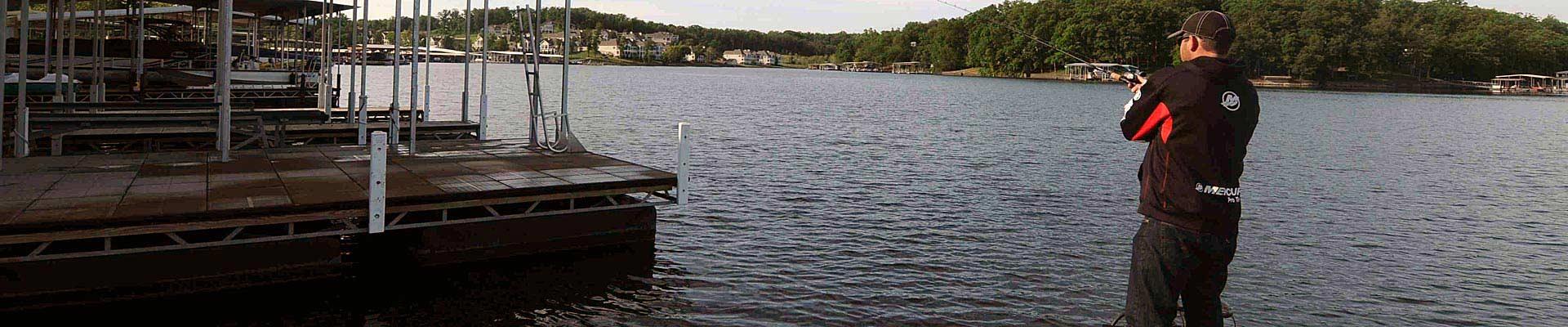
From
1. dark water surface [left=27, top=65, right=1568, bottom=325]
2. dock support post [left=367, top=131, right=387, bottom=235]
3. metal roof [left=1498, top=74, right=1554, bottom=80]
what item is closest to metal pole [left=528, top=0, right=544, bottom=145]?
dark water surface [left=27, top=65, right=1568, bottom=325]

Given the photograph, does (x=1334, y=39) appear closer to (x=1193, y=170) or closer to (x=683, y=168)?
(x=683, y=168)

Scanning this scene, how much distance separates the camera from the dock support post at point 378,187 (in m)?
10.0

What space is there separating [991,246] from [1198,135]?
9.52 metres

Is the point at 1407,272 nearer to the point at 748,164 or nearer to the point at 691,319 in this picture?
the point at 691,319

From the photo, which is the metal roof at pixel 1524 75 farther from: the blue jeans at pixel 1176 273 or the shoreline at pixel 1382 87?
the blue jeans at pixel 1176 273

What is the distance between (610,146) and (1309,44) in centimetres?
13410

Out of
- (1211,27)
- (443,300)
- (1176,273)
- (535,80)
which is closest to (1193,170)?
(1176,273)

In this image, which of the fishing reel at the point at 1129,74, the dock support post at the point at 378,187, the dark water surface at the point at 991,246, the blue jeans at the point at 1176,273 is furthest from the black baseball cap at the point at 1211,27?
the dock support post at the point at 378,187

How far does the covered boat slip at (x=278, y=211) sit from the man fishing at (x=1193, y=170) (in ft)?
23.5

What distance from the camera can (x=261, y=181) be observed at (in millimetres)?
11383

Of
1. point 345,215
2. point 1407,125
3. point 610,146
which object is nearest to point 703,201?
point 345,215

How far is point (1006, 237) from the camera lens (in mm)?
15961

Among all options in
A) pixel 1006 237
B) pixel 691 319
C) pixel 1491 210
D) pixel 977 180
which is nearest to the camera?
pixel 691 319

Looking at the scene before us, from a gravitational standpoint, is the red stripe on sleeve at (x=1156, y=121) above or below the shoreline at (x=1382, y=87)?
below
